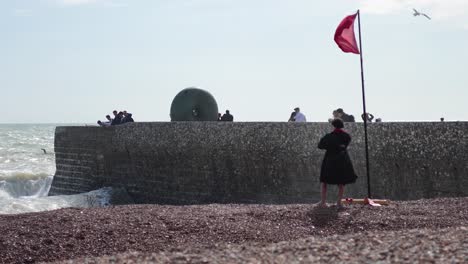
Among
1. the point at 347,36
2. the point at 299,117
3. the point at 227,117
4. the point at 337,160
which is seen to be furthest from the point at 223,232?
the point at 227,117

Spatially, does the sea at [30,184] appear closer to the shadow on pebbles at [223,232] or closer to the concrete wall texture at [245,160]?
the concrete wall texture at [245,160]

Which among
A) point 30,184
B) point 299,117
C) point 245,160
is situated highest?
point 299,117

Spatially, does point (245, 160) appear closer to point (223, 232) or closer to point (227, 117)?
point (223, 232)

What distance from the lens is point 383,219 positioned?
31.6 ft

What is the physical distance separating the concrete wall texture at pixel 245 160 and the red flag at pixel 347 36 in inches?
57.7

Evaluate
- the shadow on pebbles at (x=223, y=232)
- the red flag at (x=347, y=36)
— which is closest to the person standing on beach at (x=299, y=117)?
the red flag at (x=347, y=36)

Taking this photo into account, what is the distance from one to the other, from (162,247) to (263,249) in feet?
7.72

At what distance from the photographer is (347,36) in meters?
12.3

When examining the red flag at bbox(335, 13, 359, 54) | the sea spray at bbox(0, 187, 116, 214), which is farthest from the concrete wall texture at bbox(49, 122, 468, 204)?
the red flag at bbox(335, 13, 359, 54)

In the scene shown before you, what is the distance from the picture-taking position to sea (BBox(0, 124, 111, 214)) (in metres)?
16.9

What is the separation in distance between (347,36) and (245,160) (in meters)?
3.86

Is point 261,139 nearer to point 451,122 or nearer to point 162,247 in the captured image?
point 451,122

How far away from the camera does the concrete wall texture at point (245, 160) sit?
12352 mm

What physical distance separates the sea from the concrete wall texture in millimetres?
982
